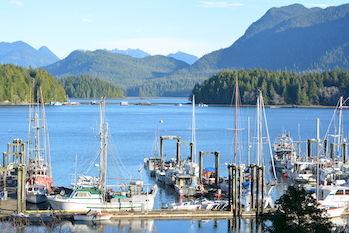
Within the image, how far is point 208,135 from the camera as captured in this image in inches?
4222

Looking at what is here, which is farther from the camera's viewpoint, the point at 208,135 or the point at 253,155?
the point at 208,135

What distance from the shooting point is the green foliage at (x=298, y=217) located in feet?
85.3

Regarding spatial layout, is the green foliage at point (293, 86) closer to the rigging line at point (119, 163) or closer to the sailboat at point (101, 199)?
the rigging line at point (119, 163)

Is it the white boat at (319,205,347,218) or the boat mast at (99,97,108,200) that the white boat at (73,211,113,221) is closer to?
the boat mast at (99,97,108,200)

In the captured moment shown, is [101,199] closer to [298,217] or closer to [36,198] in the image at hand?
[36,198]

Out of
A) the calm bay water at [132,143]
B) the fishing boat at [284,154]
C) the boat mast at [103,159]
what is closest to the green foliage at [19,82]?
the calm bay water at [132,143]

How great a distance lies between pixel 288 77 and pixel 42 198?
502ft

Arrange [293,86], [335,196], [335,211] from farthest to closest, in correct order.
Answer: [293,86] < [335,196] < [335,211]

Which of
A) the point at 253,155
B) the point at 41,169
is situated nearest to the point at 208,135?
the point at 253,155

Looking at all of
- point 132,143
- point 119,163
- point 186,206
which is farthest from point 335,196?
point 132,143


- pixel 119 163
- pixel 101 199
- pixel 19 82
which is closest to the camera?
pixel 101 199

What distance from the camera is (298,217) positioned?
26.4 meters

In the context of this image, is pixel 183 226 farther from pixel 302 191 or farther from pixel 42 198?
pixel 302 191

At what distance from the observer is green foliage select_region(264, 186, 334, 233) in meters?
26.0
